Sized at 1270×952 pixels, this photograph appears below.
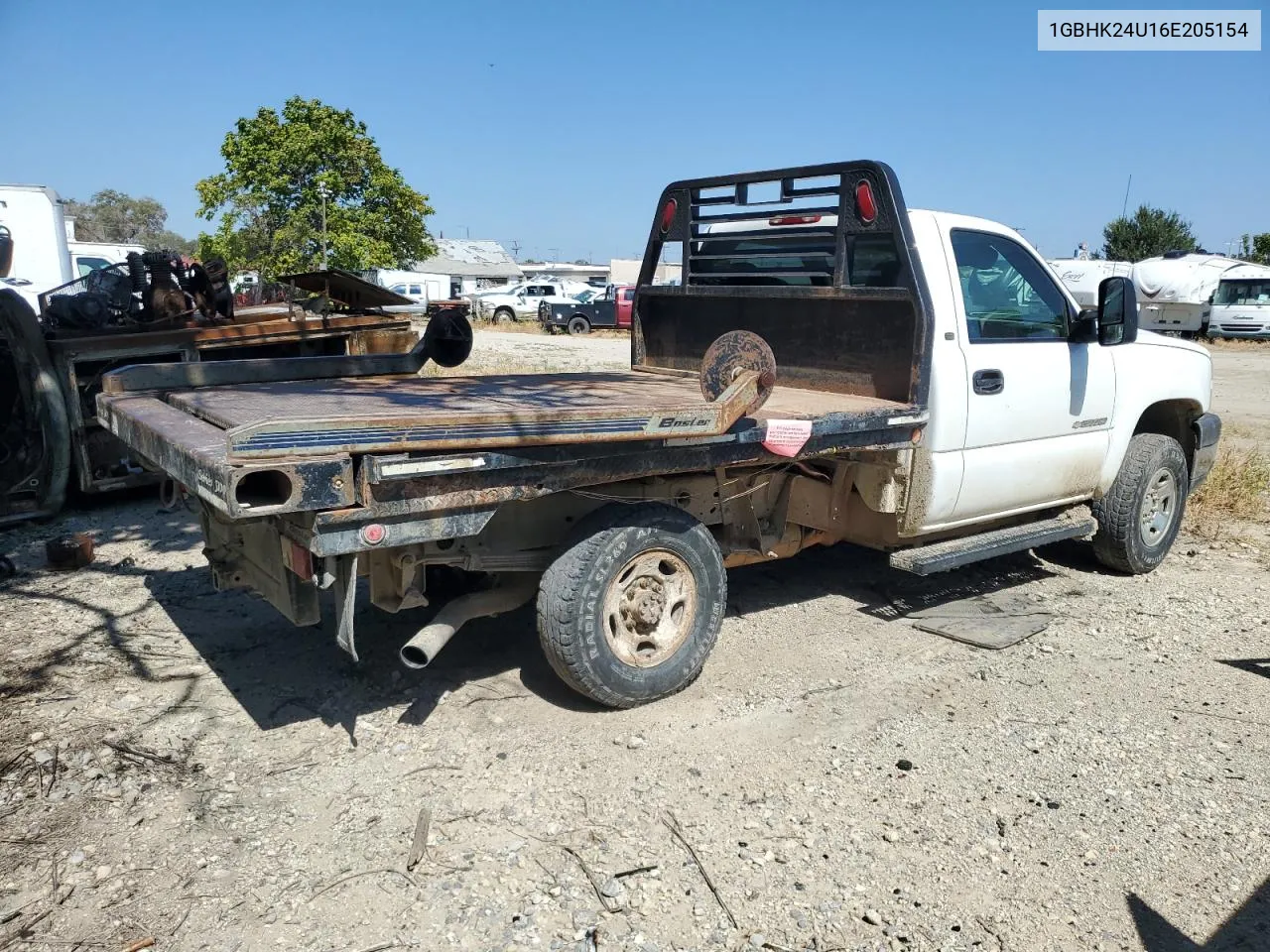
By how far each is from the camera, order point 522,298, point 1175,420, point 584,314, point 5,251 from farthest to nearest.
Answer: point 522,298
point 584,314
point 5,251
point 1175,420

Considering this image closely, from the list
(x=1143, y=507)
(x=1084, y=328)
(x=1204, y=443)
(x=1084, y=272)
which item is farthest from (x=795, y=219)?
(x=1084, y=272)

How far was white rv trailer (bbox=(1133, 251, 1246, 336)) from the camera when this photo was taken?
3055 cm

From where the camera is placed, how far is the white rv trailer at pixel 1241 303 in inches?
1164

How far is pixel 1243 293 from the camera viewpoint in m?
30.1

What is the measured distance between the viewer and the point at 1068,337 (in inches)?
211

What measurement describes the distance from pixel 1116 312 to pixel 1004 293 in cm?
59

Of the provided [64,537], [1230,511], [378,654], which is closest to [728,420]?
[378,654]

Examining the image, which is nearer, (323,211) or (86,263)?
(86,263)

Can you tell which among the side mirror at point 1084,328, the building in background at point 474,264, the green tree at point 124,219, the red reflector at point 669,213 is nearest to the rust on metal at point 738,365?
the red reflector at point 669,213

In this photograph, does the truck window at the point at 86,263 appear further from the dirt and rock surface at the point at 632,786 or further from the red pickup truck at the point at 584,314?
the red pickup truck at the point at 584,314

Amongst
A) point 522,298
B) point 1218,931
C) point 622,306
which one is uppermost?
point 522,298

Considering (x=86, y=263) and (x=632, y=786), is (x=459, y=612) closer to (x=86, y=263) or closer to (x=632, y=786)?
(x=632, y=786)

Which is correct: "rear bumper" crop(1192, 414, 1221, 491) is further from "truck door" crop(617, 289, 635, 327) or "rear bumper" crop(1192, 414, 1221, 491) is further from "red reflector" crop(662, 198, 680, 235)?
"truck door" crop(617, 289, 635, 327)

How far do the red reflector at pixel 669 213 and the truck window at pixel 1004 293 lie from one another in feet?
5.67
